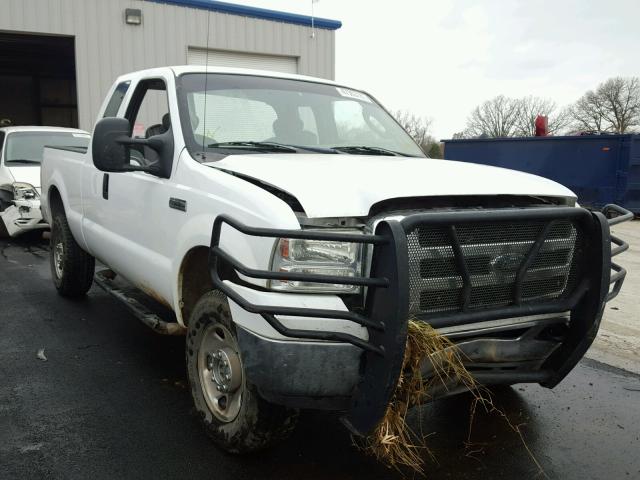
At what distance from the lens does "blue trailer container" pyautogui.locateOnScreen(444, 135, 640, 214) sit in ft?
44.0

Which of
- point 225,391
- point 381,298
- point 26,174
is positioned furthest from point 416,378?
point 26,174

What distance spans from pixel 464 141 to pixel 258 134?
13.0 meters

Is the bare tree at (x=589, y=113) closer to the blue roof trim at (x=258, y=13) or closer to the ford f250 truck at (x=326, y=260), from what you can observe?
the blue roof trim at (x=258, y=13)

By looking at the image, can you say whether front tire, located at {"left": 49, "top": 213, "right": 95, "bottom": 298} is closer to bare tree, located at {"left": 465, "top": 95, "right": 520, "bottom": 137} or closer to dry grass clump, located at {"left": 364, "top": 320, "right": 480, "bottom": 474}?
dry grass clump, located at {"left": 364, "top": 320, "right": 480, "bottom": 474}

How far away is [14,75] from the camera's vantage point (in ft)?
83.4

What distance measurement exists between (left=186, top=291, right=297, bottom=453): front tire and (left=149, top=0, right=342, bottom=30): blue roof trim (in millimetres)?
12659

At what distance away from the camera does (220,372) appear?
3.13 metres

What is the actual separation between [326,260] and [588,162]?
42.4 ft

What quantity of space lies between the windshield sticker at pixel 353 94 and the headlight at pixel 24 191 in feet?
20.2

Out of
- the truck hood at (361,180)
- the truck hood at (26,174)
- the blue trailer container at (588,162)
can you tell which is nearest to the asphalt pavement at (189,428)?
the truck hood at (361,180)

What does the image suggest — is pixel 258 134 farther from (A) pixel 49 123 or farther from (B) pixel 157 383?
(A) pixel 49 123

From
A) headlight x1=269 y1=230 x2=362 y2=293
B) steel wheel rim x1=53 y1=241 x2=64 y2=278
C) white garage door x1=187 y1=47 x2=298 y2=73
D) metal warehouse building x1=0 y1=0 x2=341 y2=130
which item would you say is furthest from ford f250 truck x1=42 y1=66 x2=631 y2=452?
white garage door x1=187 y1=47 x2=298 y2=73

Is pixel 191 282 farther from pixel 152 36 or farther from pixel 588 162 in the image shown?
pixel 152 36

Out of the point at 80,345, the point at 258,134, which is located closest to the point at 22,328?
the point at 80,345
